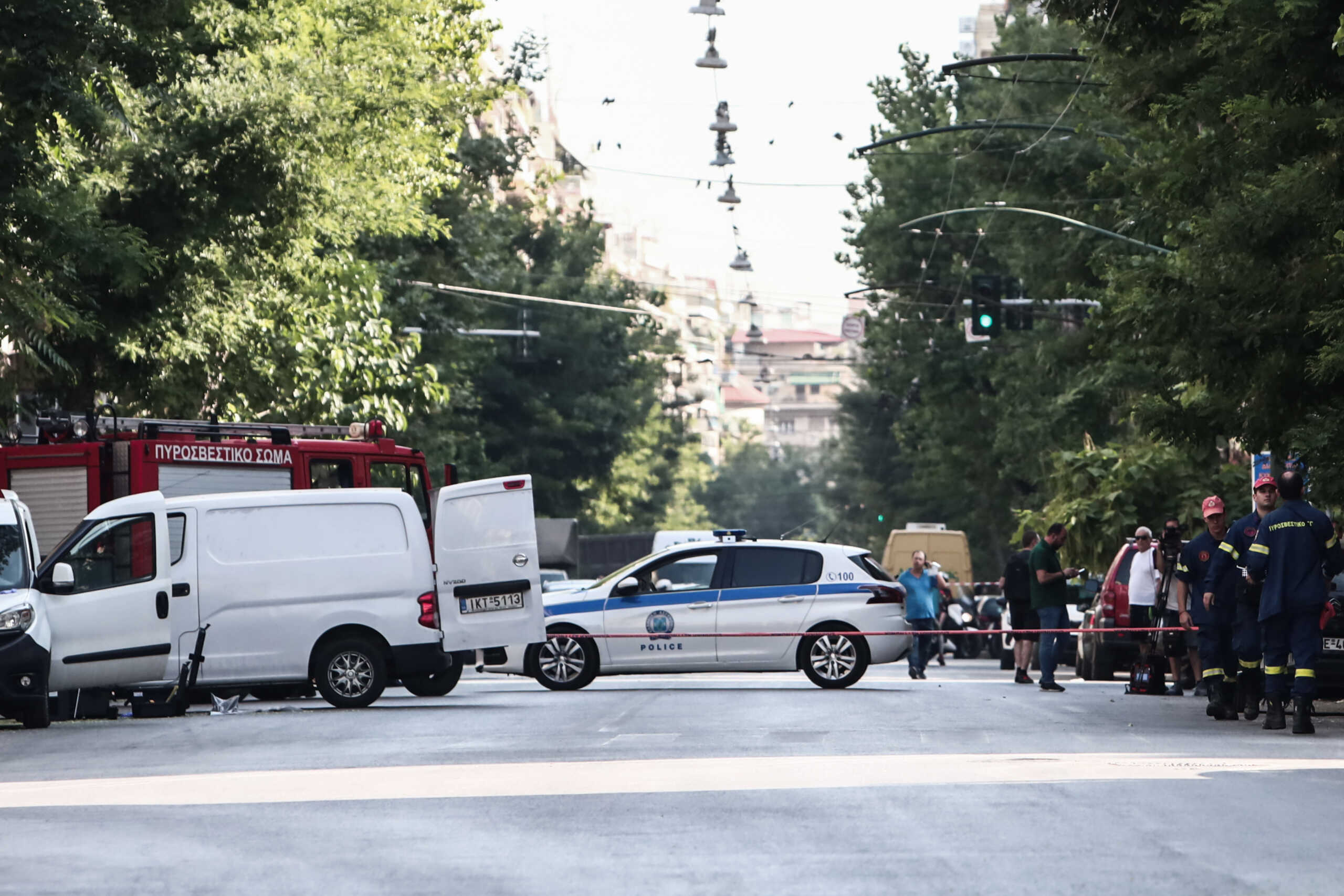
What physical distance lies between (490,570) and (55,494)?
4.61m

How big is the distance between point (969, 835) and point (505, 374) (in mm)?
53515

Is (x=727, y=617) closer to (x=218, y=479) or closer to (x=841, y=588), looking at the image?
(x=841, y=588)

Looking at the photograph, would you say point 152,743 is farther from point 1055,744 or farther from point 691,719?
point 1055,744

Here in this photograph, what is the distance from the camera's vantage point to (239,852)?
876 centimetres

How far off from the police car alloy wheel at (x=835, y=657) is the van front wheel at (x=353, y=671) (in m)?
5.00

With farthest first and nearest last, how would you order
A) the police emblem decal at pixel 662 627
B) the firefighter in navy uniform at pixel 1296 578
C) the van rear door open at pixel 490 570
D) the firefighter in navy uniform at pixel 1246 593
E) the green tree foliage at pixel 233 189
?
the police emblem decal at pixel 662 627 < the van rear door open at pixel 490 570 < the green tree foliage at pixel 233 189 < the firefighter in navy uniform at pixel 1246 593 < the firefighter in navy uniform at pixel 1296 578

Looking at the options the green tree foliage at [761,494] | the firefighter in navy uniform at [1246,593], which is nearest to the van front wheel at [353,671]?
the firefighter in navy uniform at [1246,593]

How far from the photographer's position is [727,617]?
907 inches

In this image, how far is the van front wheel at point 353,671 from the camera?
19672mm

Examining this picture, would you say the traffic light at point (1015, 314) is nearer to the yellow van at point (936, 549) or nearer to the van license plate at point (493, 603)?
the yellow van at point (936, 549)

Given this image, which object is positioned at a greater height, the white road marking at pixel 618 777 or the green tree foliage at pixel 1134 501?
the green tree foliage at pixel 1134 501

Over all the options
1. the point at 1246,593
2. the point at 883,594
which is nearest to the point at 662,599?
the point at 883,594

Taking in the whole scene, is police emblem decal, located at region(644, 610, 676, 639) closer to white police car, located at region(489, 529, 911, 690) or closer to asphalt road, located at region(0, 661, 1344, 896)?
white police car, located at region(489, 529, 911, 690)

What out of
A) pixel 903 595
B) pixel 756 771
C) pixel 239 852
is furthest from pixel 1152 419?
pixel 239 852
